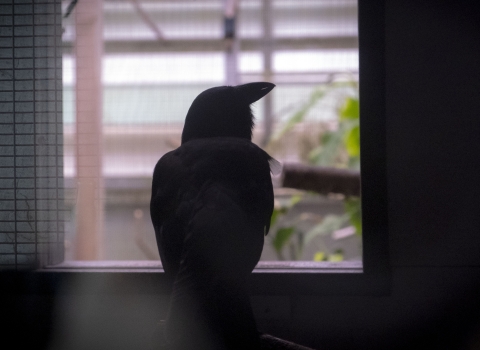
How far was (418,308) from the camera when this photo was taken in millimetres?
1218

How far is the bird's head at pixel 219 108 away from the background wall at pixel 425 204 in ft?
1.35

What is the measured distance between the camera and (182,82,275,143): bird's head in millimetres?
1372

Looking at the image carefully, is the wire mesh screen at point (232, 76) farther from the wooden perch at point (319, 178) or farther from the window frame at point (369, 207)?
the window frame at point (369, 207)

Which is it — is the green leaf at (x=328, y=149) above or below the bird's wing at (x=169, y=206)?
above

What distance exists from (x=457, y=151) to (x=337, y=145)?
1449 millimetres

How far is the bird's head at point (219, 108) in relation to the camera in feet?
4.50

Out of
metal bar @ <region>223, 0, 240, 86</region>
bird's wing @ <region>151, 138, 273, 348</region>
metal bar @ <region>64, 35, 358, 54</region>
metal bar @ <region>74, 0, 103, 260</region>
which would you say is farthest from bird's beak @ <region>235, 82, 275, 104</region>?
metal bar @ <region>64, 35, 358, 54</region>

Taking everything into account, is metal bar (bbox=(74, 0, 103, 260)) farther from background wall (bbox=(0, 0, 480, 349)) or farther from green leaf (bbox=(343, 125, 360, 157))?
green leaf (bbox=(343, 125, 360, 157))

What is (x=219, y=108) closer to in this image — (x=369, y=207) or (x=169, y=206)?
(x=169, y=206)

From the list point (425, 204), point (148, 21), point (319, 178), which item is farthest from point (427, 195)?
point (148, 21)

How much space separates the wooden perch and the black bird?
0.76m

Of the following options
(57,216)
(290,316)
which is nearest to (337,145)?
(290,316)

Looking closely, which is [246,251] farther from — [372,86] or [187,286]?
[372,86]

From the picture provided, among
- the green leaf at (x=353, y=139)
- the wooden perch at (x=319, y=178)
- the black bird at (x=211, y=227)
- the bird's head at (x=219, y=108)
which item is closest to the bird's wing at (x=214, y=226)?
the black bird at (x=211, y=227)
